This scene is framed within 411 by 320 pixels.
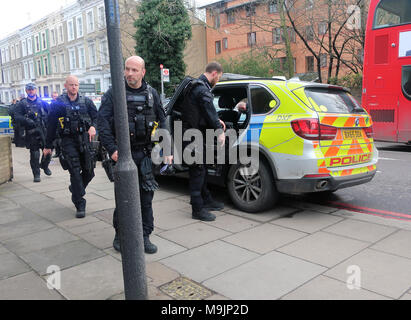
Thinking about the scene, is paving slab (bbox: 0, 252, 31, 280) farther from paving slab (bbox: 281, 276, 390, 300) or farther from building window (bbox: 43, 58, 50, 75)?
building window (bbox: 43, 58, 50, 75)

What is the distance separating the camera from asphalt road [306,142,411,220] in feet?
16.9

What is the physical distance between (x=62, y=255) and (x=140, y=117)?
1563mm

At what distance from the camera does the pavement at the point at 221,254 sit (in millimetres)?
2963

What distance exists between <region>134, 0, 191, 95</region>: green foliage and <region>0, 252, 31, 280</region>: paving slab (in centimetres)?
2311

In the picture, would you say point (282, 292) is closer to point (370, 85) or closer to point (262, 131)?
point (262, 131)

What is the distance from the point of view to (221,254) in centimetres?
369

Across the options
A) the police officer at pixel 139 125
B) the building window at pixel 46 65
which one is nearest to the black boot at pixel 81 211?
the police officer at pixel 139 125

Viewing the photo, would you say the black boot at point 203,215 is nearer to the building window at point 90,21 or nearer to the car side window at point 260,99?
the car side window at point 260,99

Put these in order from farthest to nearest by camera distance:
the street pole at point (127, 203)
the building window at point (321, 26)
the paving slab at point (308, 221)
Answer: the building window at point (321, 26) < the paving slab at point (308, 221) < the street pole at point (127, 203)

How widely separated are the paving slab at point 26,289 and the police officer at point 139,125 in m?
0.84

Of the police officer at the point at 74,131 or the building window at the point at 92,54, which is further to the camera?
the building window at the point at 92,54

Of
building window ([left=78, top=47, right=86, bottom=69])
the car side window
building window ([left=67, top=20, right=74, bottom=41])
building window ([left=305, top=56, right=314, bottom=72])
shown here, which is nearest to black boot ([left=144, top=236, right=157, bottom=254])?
the car side window

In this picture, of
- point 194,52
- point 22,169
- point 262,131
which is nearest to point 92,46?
point 194,52

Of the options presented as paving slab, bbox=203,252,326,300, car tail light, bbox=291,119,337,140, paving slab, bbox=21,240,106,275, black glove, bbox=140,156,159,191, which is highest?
car tail light, bbox=291,119,337,140
